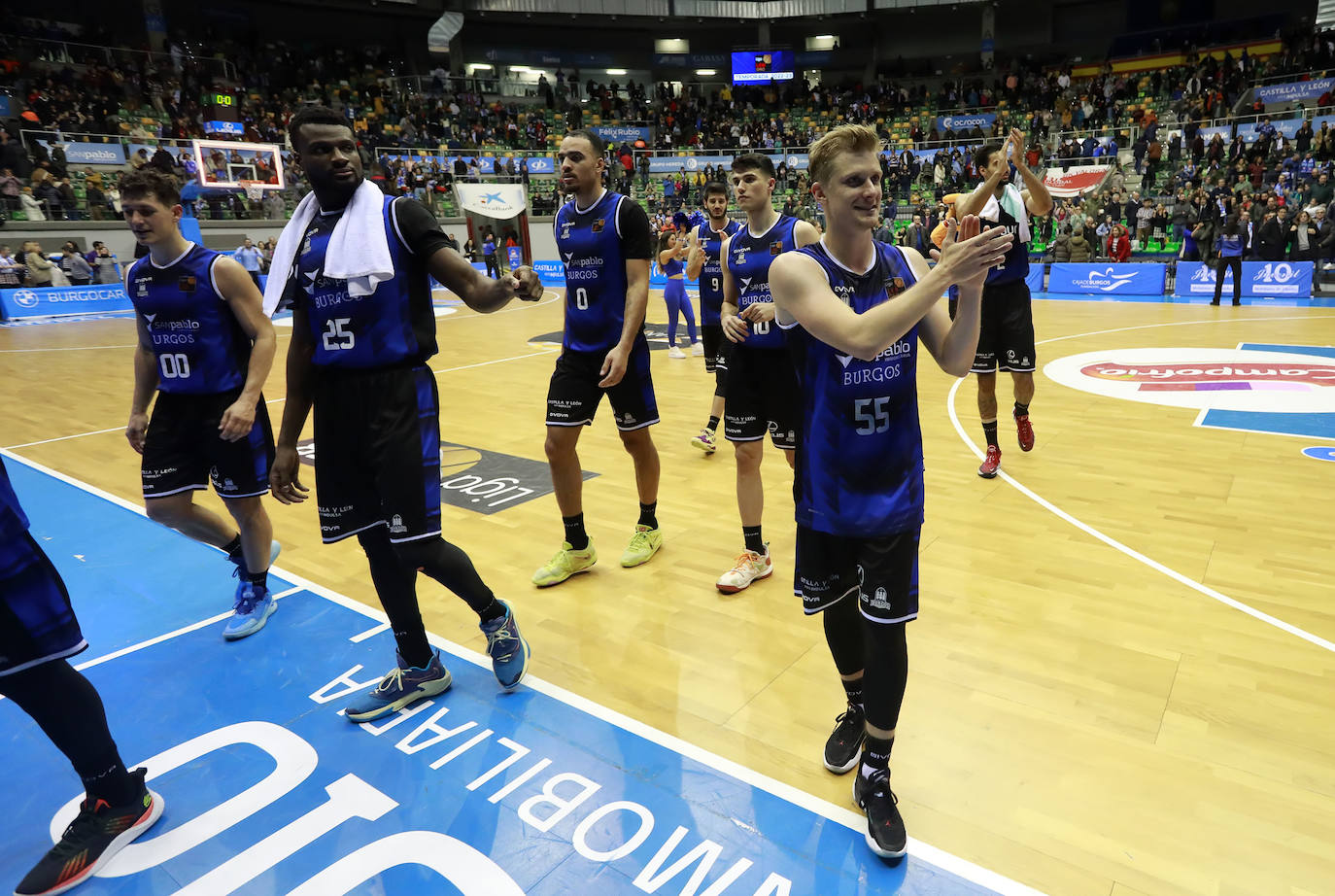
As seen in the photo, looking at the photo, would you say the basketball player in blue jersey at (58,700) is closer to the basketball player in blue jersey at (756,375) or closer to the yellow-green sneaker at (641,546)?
the yellow-green sneaker at (641,546)

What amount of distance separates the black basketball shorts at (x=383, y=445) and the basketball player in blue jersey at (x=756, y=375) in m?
1.72

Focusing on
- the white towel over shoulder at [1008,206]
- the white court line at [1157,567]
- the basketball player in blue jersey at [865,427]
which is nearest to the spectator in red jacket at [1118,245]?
the white court line at [1157,567]

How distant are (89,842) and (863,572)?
2502 millimetres

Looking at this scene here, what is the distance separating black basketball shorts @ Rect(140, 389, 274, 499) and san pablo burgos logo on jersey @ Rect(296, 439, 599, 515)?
64.9 inches

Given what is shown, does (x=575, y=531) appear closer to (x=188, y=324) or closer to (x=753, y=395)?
(x=753, y=395)

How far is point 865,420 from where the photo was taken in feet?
7.39

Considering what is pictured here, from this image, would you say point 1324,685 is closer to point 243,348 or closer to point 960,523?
point 960,523

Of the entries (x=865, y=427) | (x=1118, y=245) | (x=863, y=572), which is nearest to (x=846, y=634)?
(x=863, y=572)

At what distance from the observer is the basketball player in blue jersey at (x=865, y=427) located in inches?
83.2

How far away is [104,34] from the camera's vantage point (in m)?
27.9

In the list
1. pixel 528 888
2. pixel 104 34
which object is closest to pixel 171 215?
pixel 528 888

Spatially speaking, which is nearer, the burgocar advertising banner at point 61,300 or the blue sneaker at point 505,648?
the blue sneaker at point 505,648

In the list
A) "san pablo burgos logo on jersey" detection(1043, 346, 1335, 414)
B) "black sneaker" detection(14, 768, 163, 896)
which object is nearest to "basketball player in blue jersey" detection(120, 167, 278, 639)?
"black sneaker" detection(14, 768, 163, 896)

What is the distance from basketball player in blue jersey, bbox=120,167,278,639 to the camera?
345 centimetres
